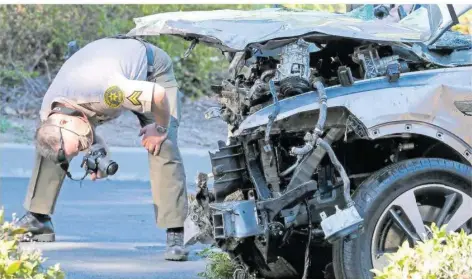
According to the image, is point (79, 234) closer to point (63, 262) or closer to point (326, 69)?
point (63, 262)

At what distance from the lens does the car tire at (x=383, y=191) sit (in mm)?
5492

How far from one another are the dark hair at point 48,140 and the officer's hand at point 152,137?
0.63 meters

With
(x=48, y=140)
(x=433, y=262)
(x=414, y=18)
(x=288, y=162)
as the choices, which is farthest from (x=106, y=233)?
(x=433, y=262)

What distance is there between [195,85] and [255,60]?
8880mm

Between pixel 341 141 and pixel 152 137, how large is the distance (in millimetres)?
1459

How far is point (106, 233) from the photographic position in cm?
890

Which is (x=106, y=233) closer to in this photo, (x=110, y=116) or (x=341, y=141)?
(x=110, y=116)

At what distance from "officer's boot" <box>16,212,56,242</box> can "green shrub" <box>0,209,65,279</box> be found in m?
2.67

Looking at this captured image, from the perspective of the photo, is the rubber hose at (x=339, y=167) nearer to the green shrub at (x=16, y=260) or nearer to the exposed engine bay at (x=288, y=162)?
the exposed engine bay at (x=288, y=162)

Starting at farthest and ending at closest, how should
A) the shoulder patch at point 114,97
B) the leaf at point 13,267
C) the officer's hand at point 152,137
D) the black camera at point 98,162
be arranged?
the officer's hand at point 152,137 < the black camera at point 98,162 < the shoulder patch at point 114,97 < the leaf at point 13,267

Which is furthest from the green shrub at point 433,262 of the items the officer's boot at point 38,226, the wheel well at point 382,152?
the officer's boot at point 38,226

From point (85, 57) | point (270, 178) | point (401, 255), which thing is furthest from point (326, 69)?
point (401, 255)

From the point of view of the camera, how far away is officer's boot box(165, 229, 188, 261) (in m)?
7.16

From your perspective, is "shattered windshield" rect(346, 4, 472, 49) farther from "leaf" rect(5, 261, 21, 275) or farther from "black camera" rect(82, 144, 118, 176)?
"leaf" rect(5, 261, 21, 275)
